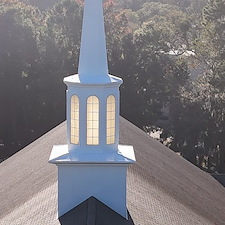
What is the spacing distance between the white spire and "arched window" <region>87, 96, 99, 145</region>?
41 centimetres

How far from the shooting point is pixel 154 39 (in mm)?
41906

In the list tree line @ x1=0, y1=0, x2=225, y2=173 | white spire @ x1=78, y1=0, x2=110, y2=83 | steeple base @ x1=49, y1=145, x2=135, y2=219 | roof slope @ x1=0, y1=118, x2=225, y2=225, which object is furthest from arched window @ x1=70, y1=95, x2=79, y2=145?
tree line @ x1=0, y1=0, x2=225, y2=173

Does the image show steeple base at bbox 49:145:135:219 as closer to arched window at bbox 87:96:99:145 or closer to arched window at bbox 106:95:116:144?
arched window at bbox 106:95:116:144

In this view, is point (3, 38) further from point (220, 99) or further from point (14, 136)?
point (220, 99)

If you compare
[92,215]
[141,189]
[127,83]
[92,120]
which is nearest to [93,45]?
[92,120]

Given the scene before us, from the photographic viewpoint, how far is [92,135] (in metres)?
11.7

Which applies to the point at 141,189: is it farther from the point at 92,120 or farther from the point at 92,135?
the point at 92,120

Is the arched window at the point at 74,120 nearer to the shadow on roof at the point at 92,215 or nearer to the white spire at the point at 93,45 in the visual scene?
the white spire at the point at 93,45

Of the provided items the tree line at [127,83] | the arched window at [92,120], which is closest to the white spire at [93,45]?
the arched window at [92,120]

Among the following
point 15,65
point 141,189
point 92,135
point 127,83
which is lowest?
point 127,83

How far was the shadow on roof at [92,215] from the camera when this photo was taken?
1130 cm

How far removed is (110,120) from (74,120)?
0.70 meters

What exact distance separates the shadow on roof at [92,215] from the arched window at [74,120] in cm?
121

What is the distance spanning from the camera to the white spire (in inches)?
449
